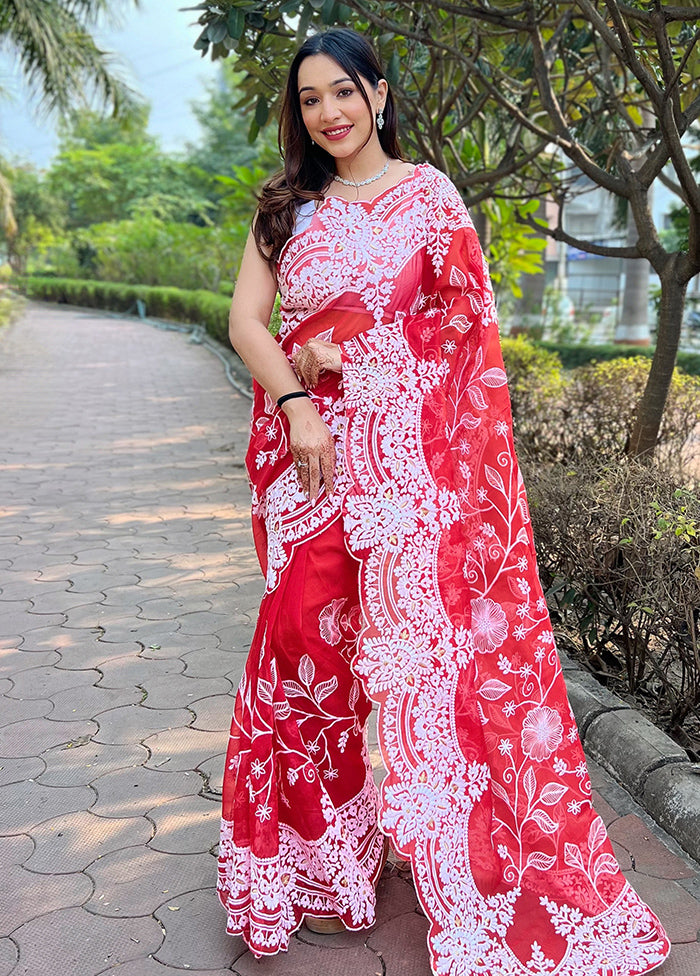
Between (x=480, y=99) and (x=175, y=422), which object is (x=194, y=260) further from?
(x=480, y=99)

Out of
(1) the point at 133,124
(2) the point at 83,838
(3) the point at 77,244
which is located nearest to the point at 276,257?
(2) the point at 83,838

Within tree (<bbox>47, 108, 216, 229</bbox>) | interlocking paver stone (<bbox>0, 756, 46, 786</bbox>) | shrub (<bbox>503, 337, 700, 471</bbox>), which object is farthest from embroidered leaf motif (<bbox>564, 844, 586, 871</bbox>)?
tree (<bbox>47, 108, 216, 229</bbox>)

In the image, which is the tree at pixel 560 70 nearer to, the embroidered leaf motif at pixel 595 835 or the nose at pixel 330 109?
the nose at pixel 330 109

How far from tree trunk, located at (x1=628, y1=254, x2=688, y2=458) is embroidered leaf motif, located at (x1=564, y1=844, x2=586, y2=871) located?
Result: 2.30m

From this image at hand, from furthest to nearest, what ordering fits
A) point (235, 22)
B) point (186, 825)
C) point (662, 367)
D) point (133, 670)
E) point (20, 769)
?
point (662, 367), point (235, 22), point (133, 670), point (20, 769), point (186, 825)

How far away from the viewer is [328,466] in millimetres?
1980

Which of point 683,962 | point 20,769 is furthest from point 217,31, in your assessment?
point 683,962

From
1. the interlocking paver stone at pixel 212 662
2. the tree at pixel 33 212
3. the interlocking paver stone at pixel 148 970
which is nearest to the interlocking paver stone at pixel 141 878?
the interlocking paver stone at pixel 148 970

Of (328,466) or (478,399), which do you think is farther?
(478,399)

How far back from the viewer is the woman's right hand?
6.45 ft

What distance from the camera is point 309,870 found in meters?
2.03

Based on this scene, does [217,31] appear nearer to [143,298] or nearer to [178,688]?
[178,688]

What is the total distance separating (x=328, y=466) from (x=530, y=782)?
31.4 inches

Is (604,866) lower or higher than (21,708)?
higher
